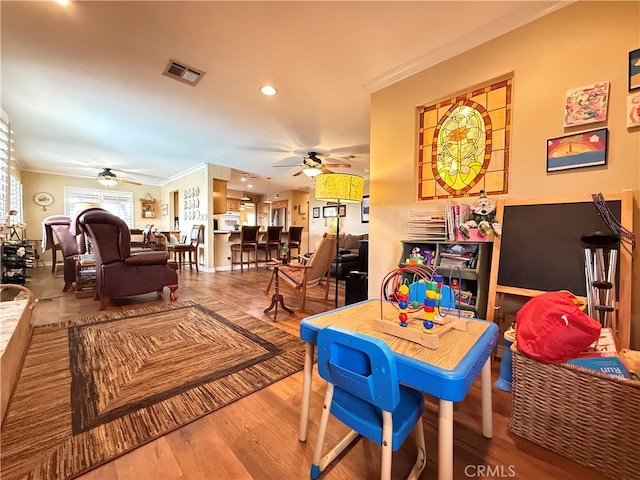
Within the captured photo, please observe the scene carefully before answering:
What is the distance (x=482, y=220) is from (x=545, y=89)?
37.7 inches

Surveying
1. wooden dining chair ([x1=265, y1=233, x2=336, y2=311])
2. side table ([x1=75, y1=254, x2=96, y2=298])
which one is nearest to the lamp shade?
wooden dining chair ([x1=265, y1=233, x2=336, y2=311])

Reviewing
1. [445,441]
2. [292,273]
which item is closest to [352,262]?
[292,273]

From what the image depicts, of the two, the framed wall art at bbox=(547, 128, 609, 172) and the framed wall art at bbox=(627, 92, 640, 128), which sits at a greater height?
the framed wall art at bbox=(627, 92, 640, 128)

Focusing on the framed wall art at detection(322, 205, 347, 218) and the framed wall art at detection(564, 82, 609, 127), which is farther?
the framed wall art at detection(322, 205, 347, 218)

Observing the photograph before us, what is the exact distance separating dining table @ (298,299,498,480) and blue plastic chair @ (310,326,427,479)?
3.2 inches

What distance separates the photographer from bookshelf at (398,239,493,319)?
6.13ft

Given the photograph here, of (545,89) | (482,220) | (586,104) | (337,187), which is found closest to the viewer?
(586,104)

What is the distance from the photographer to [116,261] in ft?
10.1

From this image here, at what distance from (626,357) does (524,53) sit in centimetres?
200

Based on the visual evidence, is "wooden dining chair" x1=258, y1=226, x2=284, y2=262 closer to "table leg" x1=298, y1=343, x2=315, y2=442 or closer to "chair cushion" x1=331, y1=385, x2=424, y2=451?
"table leg" x1=298, y1=343, x2=315, y2=442

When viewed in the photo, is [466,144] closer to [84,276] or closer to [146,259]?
[146,259]

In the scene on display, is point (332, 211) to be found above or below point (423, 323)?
above

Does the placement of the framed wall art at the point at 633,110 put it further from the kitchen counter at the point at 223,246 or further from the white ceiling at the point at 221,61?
the kitchen counter at the point at 223,246

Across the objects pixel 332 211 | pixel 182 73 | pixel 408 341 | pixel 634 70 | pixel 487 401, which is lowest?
pixel 487 401
